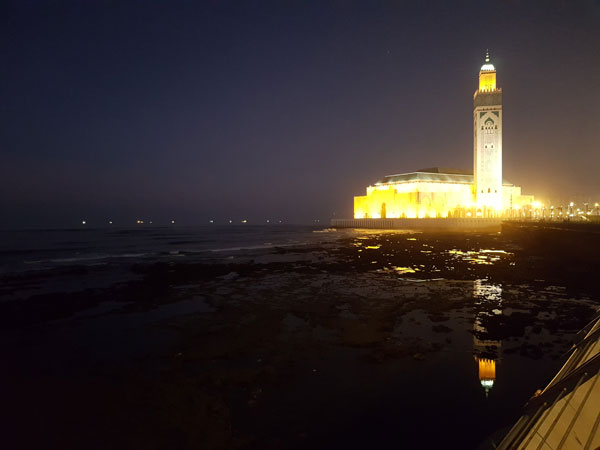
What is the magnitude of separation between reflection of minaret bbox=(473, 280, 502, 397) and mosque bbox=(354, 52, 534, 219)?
66687 mm

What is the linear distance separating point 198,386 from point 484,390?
4.86 m

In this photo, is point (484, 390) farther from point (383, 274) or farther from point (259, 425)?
point (383, 274)

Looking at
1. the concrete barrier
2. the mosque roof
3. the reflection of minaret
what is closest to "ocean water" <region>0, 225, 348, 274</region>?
the concrete barrier

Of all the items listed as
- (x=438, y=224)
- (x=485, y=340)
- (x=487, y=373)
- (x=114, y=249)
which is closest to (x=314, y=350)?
(x=487, y=373)

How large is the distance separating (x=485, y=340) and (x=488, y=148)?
79558 mm

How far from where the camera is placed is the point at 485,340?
742cm

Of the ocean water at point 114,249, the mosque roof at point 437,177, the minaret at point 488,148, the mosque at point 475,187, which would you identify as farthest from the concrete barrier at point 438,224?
the ocean water at point 114,249

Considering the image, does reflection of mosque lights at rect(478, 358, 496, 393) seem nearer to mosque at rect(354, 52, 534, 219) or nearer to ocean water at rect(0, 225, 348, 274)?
ocean water at rect(0, 225, 348, 274)

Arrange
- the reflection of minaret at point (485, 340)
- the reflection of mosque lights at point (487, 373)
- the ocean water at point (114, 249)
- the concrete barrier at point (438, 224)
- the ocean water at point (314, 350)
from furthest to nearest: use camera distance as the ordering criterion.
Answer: the concrete barrier at point (438, 224) < the ocean water at point (114, 249) < the reflection of minaret at point (485, 340) < the reflection of mosque lights at point (487, 373) < the ocean water at point (314, 350)

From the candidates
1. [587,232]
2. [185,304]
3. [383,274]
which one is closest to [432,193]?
[587,232]

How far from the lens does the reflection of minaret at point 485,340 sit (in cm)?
582

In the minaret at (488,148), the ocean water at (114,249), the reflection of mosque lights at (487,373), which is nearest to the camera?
the reflection of mosque lights at (487,373)

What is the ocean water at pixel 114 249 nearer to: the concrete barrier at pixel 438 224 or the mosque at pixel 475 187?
the concrete barrier at pixel 438 224

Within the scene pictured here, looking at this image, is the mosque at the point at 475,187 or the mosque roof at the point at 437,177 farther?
the mosque roof at the point at 437,177
